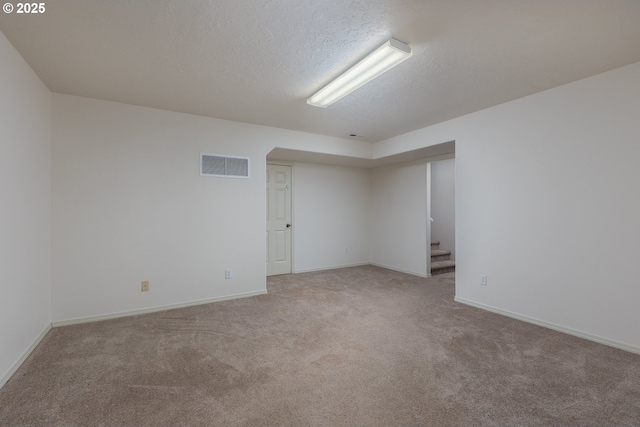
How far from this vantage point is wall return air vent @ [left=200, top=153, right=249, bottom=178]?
3719 millimetres

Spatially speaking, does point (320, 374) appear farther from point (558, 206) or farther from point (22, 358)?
point (558, 206)

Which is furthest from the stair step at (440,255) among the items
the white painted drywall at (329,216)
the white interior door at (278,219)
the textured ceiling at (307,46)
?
the textured ceiling at (307,46)

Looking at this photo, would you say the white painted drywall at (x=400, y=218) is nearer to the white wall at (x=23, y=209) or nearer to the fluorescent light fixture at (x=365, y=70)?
the fluorescent light fixture at (x=365, y=70)

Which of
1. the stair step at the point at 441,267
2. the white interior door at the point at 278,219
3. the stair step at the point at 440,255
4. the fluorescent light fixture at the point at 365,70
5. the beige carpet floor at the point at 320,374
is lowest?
the beige carpet floor at the point at 320,374

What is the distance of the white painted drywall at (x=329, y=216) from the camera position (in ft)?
18.2

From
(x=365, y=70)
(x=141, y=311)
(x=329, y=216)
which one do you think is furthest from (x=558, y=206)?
(x=141, y=311)

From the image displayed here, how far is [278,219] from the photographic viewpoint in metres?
5.33

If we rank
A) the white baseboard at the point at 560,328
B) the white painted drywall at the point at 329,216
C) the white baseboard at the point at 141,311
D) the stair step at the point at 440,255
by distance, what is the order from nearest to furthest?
the white baseboard at the point at 560,328 < the white baseboard at the point at 141,311 < the white painted drywall at the point at 329,216 < the stair step at the point at 440,255

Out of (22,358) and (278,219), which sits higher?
(278,219)

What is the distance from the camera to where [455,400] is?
1789 mm

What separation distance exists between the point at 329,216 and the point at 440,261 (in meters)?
2.55

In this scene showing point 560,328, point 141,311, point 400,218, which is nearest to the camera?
point 560,328

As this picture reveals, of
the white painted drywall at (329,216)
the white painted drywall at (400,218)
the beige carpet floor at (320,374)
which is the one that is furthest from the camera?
the white painted drywall at (329,216)

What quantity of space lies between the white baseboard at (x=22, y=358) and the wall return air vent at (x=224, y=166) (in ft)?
7.41
